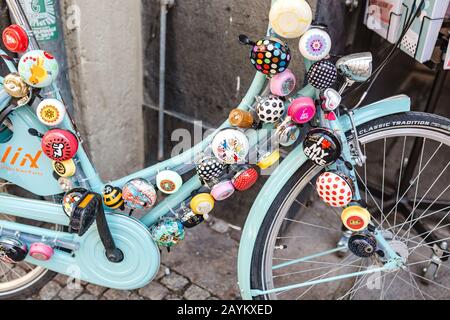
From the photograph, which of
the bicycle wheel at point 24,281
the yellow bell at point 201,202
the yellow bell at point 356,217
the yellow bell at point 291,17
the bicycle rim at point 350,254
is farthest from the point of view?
the bicycle wheel at point 24,281

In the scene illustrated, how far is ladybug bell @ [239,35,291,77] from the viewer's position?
1.67 metres

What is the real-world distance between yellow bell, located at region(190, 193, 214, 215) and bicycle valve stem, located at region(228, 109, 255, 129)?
31cm

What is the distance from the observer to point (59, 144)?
1.91 metres

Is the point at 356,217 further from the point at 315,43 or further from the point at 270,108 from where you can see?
the point at 315,43

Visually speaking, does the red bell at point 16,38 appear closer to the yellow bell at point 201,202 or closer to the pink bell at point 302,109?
the yellow bell at point 201,202

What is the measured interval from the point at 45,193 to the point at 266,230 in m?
0.94

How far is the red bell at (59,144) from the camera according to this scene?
1903mm

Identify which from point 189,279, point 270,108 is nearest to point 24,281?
point 189,279

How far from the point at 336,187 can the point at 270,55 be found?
1.72 feet

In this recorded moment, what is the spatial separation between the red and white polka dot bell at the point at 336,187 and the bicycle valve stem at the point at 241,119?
1.07 feet

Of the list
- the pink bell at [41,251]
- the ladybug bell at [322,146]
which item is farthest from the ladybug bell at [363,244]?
the pink bell at [41,251]

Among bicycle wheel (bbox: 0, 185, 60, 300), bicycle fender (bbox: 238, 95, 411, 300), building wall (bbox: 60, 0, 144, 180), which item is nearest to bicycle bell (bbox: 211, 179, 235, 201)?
bicycle fender (bbox: 238, 95, 411, 300)

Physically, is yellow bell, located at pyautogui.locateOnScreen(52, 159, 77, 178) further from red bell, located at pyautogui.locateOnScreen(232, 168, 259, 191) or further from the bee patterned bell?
red bell, located at pyautogui.locateOnScreen(232, 168, 259, 191)
